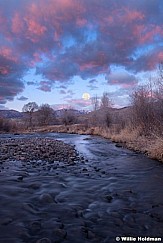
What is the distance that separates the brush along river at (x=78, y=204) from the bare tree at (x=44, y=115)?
8366 cm

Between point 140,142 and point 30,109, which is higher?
point 30,109

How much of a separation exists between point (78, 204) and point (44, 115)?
307 ft

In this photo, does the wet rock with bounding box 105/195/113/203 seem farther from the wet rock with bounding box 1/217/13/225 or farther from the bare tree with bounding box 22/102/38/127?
the bare tree with bounding box 22/102/38/127

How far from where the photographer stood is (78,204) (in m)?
7.24

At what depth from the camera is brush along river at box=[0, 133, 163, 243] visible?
5.37 m

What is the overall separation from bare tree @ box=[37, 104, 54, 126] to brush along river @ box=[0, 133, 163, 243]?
8366cm

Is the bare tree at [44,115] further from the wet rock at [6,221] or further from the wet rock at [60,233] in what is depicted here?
the wet rock at [60,233]

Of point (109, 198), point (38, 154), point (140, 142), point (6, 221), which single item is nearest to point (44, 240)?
point (6, 221)

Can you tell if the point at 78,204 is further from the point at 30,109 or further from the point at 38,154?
the point at 30,109

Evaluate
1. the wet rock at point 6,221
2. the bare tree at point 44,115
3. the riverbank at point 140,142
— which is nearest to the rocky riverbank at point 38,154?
the riverbank at point 140,142

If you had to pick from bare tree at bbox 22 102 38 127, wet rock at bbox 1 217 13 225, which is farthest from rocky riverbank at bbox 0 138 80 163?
bare tree at bbox 22 102 38 127

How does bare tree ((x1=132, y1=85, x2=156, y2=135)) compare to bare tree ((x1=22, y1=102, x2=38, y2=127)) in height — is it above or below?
below

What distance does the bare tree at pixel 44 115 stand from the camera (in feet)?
316

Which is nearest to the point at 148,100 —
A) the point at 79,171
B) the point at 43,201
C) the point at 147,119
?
the point at 147,119
